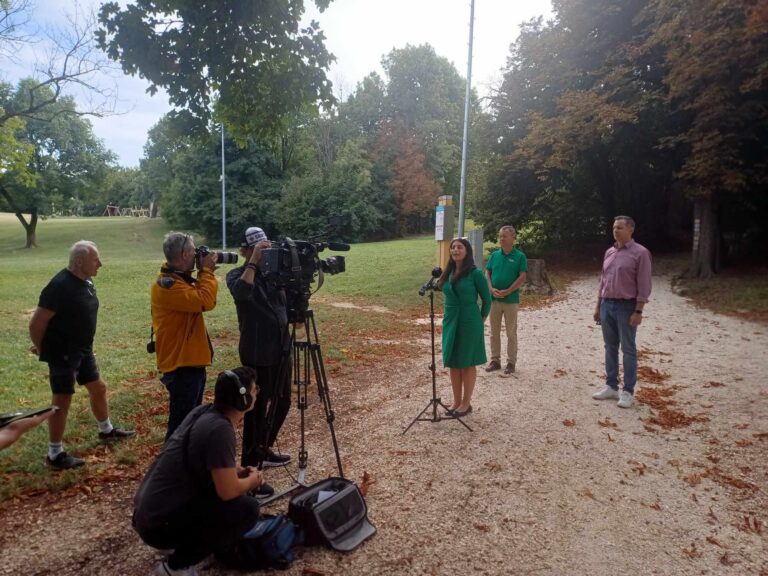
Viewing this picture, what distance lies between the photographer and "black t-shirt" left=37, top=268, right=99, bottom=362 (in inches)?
160

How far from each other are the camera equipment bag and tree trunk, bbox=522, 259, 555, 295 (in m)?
11.6

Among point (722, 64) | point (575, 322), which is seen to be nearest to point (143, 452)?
point (575, 322)

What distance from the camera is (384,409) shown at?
18.7ft

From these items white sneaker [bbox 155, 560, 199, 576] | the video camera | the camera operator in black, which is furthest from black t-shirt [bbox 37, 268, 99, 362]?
white sneaker [bbox 155, 560, 199, 576]

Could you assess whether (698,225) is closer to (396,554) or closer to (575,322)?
(575,322)

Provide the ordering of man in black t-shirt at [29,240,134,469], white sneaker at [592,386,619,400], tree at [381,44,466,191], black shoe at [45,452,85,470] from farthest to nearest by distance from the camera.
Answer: tree at [381,44,466,191] → white sneaker at [592,386,619,400] → black shoe at [45,452,85,470] → man in black t-shirt at [29,240,134,469]

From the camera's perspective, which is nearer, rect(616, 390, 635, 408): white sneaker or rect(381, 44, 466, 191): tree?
rect(616, 390, 635, 408): white sneaker

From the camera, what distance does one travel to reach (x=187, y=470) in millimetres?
Answer: 2695

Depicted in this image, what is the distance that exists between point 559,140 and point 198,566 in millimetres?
15492

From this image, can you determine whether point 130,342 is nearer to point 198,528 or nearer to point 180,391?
point 180,391

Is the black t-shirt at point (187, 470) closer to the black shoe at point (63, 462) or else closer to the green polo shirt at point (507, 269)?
the black shoe at point (63, 462)

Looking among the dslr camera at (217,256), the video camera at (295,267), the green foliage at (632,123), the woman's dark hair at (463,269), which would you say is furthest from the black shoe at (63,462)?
the green foliage at (632,123)

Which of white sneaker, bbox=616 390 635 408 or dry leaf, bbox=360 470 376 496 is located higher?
white sneaker, bbox=616 390 635 408

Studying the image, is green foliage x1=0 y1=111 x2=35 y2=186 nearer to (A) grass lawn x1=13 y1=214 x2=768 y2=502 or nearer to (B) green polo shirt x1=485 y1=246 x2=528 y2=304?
(A) grass lawn x1=13 y1=214 x2=768 y2=502
